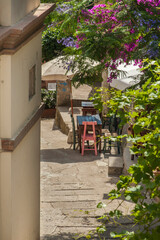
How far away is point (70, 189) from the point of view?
1588 cm

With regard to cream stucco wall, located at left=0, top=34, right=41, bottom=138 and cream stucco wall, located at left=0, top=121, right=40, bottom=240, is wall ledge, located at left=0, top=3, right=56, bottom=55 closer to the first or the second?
cream stucco wall, located at left=0, top=34, right=41, bottom=138

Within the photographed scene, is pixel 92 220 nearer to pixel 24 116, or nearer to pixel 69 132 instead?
pixel 24 116

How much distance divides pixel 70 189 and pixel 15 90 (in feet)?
23.9

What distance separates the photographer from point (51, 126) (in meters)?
25.0

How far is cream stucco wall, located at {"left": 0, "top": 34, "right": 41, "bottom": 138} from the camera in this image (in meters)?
A: 8.64

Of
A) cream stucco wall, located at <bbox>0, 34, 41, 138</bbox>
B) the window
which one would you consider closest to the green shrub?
the window

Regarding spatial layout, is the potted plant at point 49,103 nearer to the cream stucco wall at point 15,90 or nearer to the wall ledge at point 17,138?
the wall ledge at point 17,138

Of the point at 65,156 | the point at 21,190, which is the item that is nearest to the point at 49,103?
the point at 65,156

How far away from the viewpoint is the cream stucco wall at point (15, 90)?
8.64 metres

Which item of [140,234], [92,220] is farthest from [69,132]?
[140,234]

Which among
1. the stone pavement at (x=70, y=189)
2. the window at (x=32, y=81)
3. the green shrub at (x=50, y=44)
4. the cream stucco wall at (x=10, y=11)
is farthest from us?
the green shrub at (x=50, y=44)

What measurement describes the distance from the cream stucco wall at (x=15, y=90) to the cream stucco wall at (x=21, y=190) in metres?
0.40

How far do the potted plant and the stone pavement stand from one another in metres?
5.30

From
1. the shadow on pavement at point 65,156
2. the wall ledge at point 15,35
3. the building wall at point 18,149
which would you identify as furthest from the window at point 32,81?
the shadow on pavement at point 65,156
